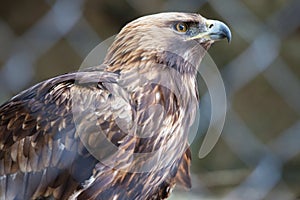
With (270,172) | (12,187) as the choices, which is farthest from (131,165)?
(270,172)

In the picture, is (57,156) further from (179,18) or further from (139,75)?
→ (179,18)

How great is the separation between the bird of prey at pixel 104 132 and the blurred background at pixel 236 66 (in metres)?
0.52

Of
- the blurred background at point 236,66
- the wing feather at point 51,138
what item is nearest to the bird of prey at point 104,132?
the wing feather at point 51,138

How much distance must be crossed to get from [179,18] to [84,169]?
0.39 metres

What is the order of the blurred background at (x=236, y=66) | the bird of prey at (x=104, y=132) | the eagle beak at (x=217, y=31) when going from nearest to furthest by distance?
1. the bird of prey at (x=104, y=132)
2. the eagle beak at (x=217, y=31)
3. the blurred background at (x=236, y=66)

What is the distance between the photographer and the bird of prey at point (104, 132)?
2098 mm

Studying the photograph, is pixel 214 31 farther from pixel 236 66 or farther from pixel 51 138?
pixel 236 66

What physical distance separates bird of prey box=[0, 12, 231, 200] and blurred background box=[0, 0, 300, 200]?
523 millimetres

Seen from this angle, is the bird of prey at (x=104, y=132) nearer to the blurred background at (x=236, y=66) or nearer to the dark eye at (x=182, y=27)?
the dark eye at (x=182, y=27)

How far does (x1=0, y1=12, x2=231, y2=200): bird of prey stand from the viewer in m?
2.10

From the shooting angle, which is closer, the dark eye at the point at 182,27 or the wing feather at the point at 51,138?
the wing feather at the point at 51,138

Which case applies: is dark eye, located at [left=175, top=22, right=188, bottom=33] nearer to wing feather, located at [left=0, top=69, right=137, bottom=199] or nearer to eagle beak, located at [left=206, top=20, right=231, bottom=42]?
eagle beak, located at [left=206, top=20, right=231, bottom=42]

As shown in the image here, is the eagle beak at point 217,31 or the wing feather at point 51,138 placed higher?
the wing feather at point 51,138

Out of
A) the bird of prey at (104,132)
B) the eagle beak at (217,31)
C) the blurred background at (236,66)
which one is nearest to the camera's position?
the bird of prey at (104,132)
